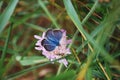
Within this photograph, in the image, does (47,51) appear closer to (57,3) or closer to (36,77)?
(57,3)

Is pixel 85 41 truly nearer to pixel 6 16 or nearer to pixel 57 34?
pixel 57 34

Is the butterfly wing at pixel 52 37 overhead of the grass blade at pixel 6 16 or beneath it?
beneath

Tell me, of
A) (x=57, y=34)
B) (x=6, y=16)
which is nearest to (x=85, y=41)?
(x=57, y=34)

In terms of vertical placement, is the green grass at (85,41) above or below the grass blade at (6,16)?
below

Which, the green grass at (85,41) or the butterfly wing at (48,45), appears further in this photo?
the butterfly wing at (48,45)

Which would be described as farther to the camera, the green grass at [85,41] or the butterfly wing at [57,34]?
the butterfly wing at [57,34]

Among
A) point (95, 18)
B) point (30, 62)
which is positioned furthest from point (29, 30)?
point (95, 18)

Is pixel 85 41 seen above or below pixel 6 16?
below

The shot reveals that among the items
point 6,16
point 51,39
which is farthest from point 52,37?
point 6,16

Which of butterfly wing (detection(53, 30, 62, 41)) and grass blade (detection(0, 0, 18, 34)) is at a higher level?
grass blade (detection(0, 0, 18, 34))
